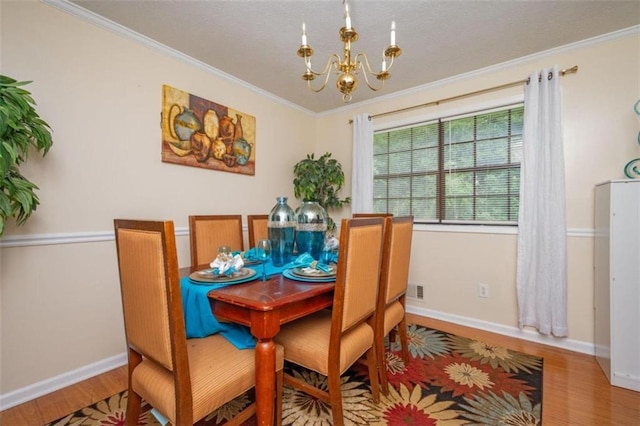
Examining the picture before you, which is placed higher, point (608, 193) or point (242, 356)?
point (608, 193)

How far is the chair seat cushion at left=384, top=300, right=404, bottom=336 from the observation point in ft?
5.95

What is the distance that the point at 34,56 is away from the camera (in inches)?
69.7

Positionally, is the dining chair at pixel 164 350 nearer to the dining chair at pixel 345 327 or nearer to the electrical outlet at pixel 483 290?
the dining chair at pixel 345 327

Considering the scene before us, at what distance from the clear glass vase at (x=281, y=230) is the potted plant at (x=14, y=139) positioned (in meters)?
1.25

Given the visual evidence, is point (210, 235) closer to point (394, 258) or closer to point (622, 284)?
point (394, 258)

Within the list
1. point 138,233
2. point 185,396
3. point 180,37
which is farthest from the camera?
point 180,37

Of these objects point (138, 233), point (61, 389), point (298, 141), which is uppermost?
point (298, 141)

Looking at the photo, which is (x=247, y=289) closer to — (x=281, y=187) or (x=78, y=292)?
(x=78, y=292)

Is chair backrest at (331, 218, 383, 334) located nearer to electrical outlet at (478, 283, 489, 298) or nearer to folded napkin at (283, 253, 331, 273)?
folded napkin at (283, 253, 331, 273)

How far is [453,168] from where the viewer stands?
2994 mm

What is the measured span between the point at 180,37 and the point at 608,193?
3361 millimetres

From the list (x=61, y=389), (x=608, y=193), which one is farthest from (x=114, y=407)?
(x=608, y=193)

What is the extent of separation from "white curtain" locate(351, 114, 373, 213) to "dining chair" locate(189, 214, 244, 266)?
161cm

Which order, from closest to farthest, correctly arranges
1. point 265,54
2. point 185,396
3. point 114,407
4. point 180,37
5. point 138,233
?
point 185,396 < point 138,233 < point 114,407 < point 180,37 < point 265,54
